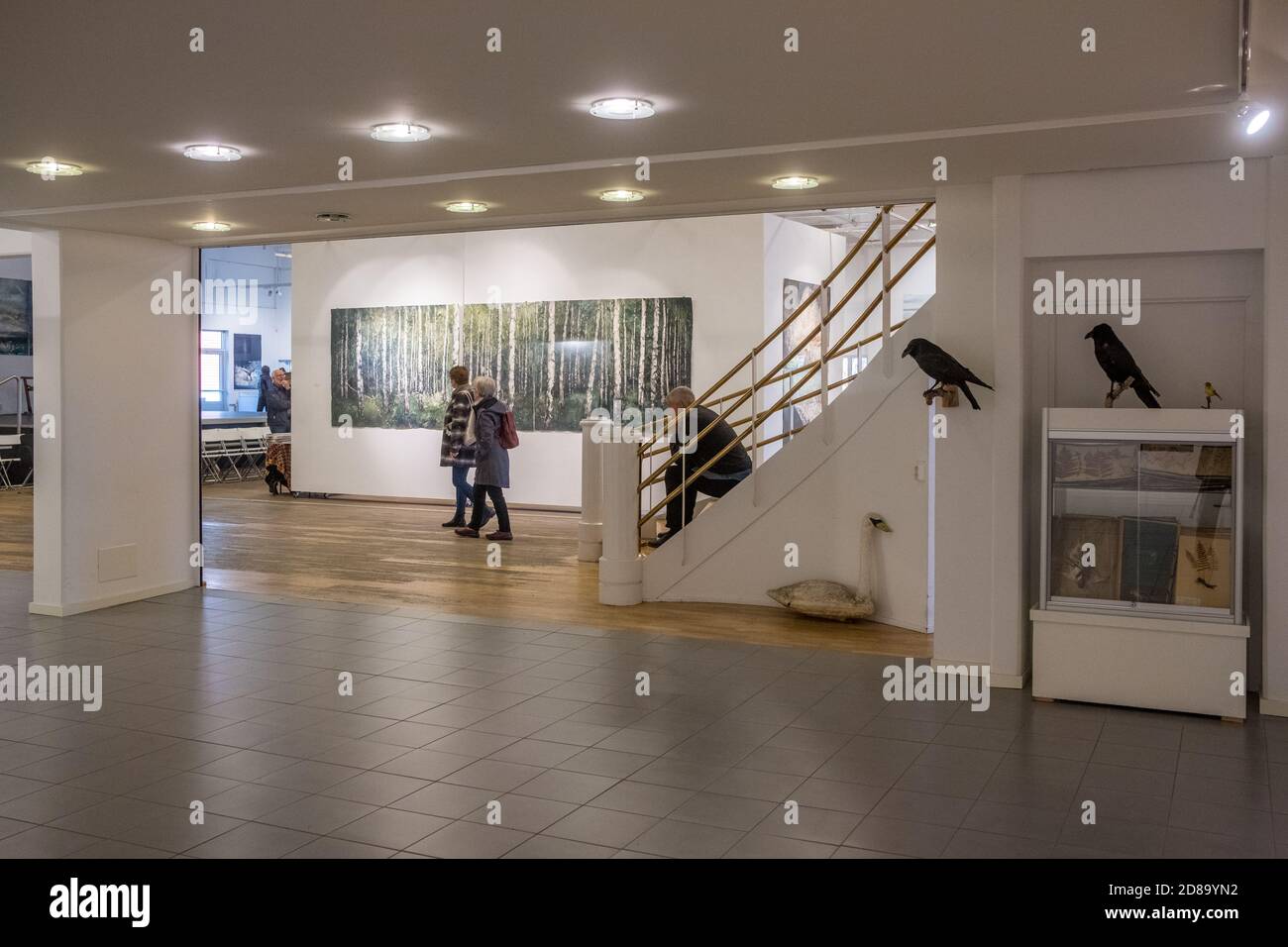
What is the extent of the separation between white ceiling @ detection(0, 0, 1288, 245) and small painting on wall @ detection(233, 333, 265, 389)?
51.0 feet

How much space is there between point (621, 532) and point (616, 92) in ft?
14.1

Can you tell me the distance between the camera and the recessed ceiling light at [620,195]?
6.71 m

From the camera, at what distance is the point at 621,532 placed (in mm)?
8461

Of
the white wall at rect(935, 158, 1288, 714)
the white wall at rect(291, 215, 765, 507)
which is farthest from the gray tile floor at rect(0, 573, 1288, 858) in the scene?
the white wall at rect(291, 215, 765, 507)

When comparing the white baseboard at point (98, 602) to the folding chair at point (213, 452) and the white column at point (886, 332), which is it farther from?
the folding chair at point (213, 452)

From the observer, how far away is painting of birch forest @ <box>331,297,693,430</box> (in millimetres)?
13453

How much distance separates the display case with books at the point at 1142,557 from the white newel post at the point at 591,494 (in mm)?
5118

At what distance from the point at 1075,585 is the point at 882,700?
1127 mm

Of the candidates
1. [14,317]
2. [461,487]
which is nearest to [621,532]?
[461,487]

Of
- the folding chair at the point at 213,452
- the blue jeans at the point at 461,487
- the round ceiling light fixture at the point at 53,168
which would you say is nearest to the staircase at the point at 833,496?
the round ceiling light fixture at the point at 53,168
